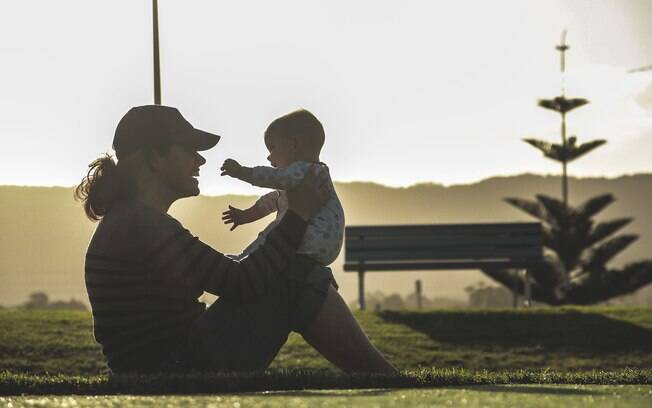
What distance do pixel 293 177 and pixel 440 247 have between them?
11848 millimetres

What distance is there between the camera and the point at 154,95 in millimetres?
8766

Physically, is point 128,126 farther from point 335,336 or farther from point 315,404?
point 315,404

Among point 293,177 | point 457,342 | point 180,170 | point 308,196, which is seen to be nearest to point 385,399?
point 308,196

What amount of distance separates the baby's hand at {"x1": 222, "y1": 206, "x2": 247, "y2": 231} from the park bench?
10.9 metres

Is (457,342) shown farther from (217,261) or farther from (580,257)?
(580,257)

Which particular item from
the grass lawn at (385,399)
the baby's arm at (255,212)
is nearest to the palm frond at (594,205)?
the baby's arm at (255,212)

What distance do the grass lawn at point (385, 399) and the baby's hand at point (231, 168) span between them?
127cm

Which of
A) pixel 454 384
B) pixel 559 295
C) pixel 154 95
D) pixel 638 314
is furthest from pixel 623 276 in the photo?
pixel 454 384

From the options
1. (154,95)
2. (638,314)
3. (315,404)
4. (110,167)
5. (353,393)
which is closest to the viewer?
(315,404)

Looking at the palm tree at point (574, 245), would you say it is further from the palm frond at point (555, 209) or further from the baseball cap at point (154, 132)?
the baseball cap at point (154, 132)

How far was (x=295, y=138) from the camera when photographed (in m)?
5.09

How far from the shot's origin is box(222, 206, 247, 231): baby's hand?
539 cm

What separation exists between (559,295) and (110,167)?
1200 inches

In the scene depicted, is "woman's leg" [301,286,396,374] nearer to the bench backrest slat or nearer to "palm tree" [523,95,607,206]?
the bench backrest slat
